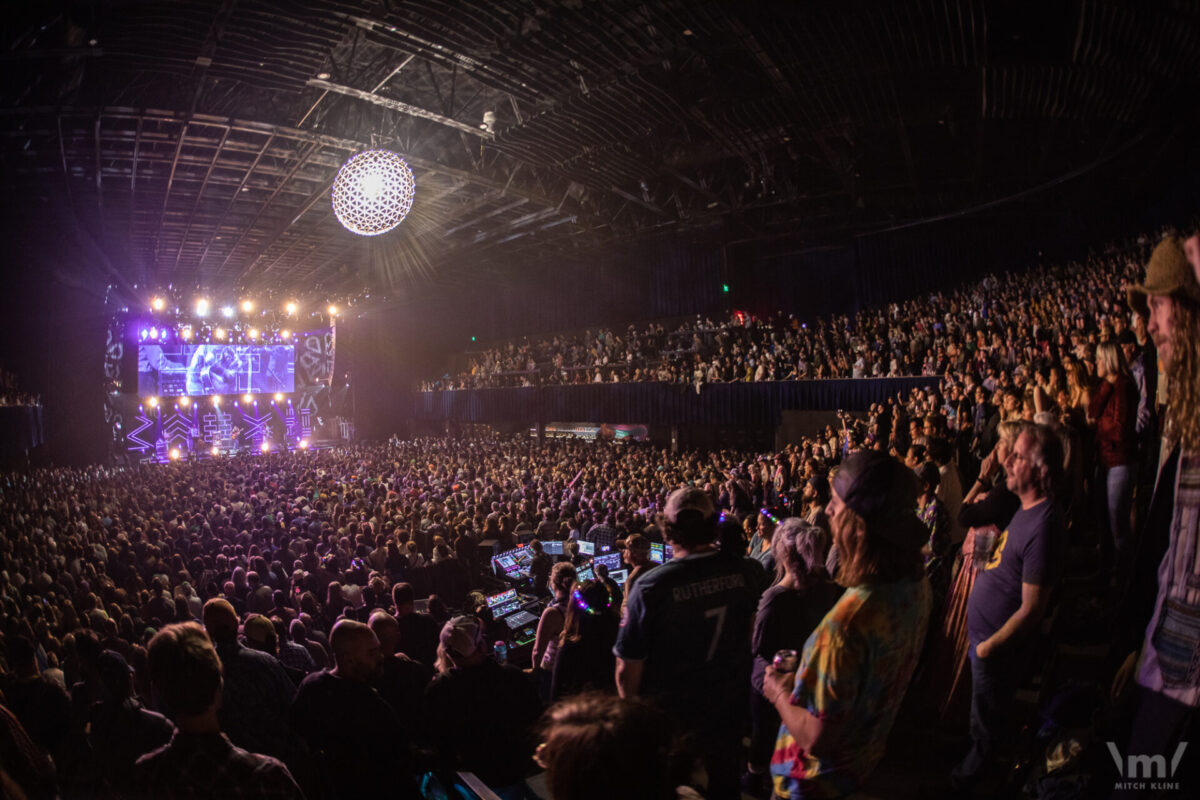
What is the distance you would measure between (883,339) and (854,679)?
13.5 metres

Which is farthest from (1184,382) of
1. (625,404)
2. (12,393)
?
(12,393)

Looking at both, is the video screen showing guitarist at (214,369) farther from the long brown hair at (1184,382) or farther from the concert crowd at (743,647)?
the long brown hair at (1184,382)

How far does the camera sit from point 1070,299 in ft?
34.0

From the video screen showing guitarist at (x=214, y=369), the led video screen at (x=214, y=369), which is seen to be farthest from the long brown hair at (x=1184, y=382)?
the video screen showing guitarist at (x=214, y=369)

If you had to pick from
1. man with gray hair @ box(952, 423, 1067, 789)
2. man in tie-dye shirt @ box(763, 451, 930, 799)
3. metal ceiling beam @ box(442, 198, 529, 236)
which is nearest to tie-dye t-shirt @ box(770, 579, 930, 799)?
man in tie-dye shirt @ box(763, 451, 930, 799)

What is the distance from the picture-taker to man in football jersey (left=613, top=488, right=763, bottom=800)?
7.04 feet

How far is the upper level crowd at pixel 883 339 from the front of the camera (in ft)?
32.3

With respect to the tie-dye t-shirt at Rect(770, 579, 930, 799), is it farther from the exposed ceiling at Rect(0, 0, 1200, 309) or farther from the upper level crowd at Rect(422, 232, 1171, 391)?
the exposed ceiling at Rect(0, 0, 1200, 309)

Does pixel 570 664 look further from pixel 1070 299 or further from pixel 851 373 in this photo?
pixel 851 373

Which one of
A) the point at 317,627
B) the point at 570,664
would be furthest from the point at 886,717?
the point at 317,627

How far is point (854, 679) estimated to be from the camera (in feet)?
4.73

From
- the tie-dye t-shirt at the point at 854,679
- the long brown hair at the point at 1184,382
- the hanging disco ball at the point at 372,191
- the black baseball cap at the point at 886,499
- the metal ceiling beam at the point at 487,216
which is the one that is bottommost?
the tie-dye t-shirt at the point at 854,679

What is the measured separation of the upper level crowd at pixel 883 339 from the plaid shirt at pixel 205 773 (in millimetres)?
7761

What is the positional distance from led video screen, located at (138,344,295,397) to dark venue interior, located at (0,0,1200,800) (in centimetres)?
19
